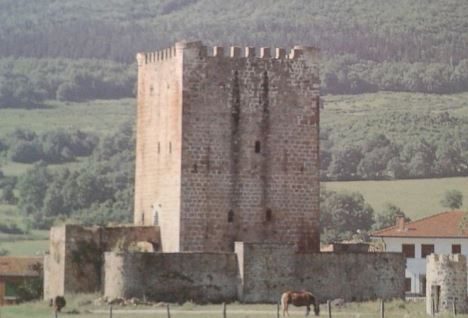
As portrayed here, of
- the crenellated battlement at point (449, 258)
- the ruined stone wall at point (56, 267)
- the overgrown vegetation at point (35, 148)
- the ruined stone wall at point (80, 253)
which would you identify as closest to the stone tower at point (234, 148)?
the ruined stone wall at point (80, 253)

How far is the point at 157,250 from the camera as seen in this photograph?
72.6 m

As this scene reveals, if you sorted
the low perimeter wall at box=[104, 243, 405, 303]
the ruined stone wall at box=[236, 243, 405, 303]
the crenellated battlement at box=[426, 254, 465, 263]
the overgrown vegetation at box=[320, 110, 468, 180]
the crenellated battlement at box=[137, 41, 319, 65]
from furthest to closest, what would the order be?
1. the overgrown vegetation at box=[320, 110, 468, 180]
2. the crenellated battlement at box=[137, 41, 319, 65]
3. the ruined stone wall at box=[236, 243, 405, 303]
4. the low perimeter wall at box=[104, 243, 405, 303]
5. the crenellated battlement at box=[426, 254, 465, 263]

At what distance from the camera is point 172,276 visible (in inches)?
2680

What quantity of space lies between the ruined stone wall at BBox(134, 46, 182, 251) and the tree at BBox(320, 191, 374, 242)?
61387 mm

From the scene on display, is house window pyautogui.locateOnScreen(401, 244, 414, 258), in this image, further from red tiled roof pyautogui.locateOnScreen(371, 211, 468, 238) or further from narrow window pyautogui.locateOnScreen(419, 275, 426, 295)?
narrow window pyautogui.locateOnScreen(419, 275, 426, 295)

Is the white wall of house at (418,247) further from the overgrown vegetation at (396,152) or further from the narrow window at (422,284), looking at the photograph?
the overgrown vegetation at (396,152)

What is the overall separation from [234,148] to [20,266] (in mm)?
26269

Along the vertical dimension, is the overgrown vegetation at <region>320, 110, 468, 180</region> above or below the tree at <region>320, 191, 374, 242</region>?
above

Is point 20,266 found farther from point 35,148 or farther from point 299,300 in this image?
point 35,148

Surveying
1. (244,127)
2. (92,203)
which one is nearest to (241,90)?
(244,127)

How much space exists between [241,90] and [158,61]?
374 cm

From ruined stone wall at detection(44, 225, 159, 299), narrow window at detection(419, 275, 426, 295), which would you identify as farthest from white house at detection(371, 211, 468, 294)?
ruined stone wall at detection(44, 225, 159, 299)

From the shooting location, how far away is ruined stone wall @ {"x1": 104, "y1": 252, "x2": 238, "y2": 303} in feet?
222

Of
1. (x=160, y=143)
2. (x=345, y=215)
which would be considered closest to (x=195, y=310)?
(x=160, y=143)
